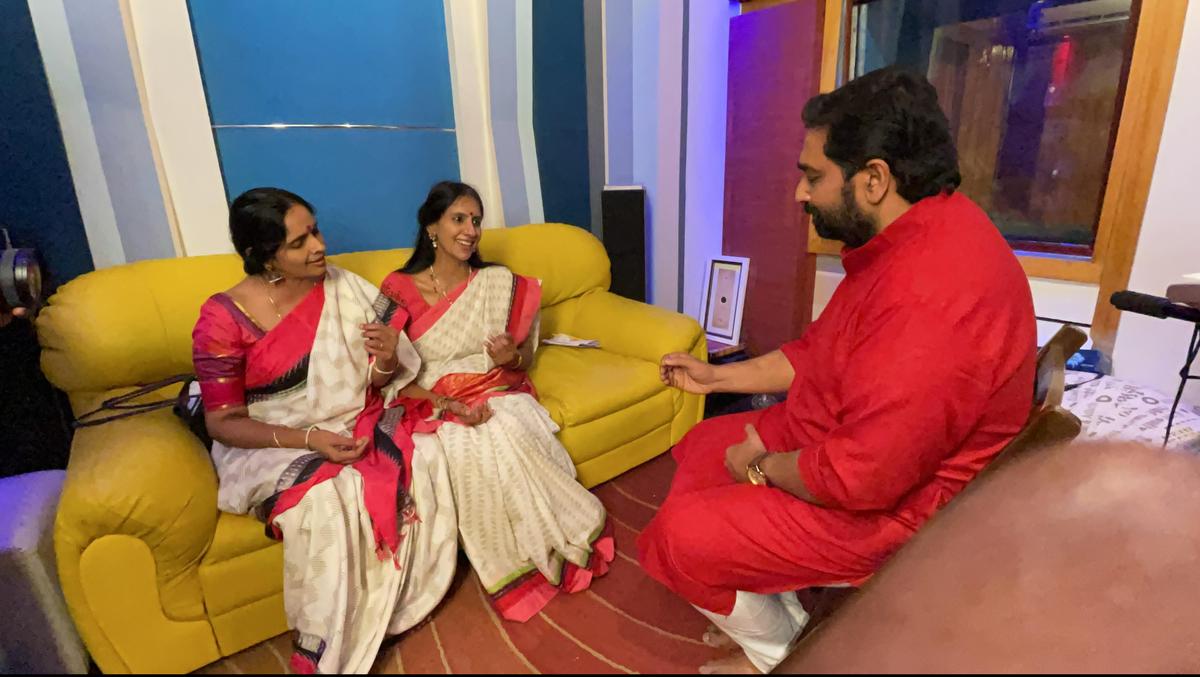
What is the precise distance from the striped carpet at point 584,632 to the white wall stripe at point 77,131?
1.62m

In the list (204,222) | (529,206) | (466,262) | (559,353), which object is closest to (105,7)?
(204,222)

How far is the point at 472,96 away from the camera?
279 cm

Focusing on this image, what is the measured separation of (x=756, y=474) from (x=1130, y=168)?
1.98 metres

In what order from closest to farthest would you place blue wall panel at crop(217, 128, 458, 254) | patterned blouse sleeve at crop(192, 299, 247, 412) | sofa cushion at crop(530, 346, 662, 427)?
patterned blouse sleeve at crop(192, 299, 247, 412), sofa cushion at crop(530, 346, 662, 427), blue wall panel at crop(217, 128, 458, 254)

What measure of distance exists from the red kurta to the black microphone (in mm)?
937

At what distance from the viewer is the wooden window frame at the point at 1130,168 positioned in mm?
2025

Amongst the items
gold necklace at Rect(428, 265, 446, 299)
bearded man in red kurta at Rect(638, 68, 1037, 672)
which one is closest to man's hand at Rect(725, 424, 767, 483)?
bearded man in red kurta at Rect(638, 68, 1037, 672)

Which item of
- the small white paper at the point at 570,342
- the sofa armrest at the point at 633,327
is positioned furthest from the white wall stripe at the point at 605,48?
the small white paper at the point at 570,342

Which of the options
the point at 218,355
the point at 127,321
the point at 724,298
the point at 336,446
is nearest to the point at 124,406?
the point at 127,321

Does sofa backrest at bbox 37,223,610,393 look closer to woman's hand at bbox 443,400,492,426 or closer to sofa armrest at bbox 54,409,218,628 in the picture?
sofa armrest at bbox 54,409,218,628

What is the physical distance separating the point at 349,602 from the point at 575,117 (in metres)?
2.49

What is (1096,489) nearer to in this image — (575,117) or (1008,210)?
(1008,210)

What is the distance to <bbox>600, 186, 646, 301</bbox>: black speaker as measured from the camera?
314 centimetres

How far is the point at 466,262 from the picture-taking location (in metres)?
2.20
